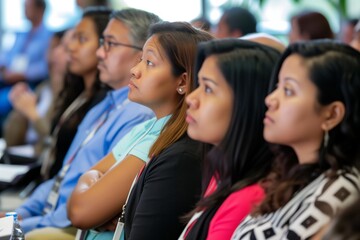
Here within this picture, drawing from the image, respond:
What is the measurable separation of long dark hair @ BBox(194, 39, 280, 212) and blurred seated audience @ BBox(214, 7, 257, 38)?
8.93ft

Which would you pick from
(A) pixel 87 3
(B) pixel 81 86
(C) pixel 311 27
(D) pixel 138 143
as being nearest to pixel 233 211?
(D) pixel 138 143

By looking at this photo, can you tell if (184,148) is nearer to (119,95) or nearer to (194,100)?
(194,100)

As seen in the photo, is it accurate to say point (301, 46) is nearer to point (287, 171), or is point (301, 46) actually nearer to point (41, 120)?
point (287, 171)

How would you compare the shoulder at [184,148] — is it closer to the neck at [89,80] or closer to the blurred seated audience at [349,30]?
the neck at [89,80]

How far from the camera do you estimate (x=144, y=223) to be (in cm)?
204

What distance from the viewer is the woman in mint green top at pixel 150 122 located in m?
2.16

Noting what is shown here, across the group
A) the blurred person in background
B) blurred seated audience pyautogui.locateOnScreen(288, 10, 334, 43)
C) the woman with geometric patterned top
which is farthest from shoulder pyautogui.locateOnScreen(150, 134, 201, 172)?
blurred seated audience pyautogui.locateOnScreen(288, 10, 334, 43)

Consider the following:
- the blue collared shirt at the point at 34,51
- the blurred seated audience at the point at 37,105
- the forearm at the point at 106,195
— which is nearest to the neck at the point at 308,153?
the forearm at the point at 106,195

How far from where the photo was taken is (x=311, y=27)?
14.2ft

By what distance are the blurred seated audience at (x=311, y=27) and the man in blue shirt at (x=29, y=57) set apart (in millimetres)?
3558

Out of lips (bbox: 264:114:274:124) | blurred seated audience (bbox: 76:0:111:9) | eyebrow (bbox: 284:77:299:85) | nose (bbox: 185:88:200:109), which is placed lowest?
blurred seated audience (bbox: 76:0:111:9)

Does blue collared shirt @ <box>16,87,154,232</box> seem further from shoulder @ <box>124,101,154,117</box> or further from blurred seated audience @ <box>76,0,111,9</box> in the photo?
blurred seated audience @ <box>76,0,111,9</box>

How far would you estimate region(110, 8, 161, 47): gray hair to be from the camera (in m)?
2.86

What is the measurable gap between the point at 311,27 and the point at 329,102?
2.84m
